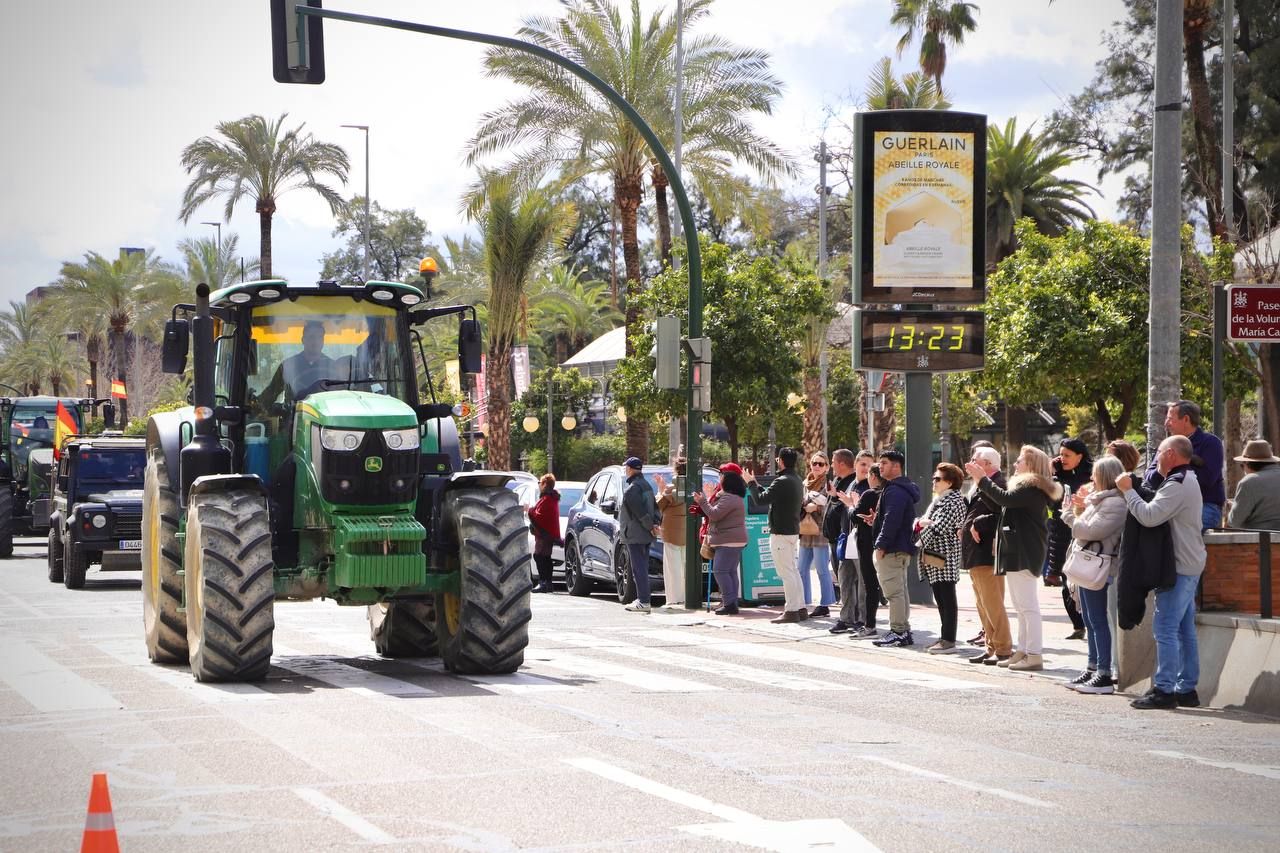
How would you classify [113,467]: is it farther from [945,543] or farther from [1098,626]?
[1098,626]

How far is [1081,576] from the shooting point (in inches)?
467

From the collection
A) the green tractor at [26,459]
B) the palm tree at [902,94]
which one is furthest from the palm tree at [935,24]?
the green tractor at [26,459]

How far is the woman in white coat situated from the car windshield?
17.1 m

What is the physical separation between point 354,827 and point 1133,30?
→ 1720 inches

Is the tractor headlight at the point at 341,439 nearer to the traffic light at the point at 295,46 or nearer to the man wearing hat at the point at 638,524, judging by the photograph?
the traffic light at the point at 295,46

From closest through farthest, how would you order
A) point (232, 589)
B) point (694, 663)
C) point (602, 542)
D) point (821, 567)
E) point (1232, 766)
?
point (1232, 766), point (232, 589), point (694, 663), point (821, 567), point (602, 542)

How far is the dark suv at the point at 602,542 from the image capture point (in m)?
21.4

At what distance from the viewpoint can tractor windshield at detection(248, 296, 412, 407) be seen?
12.8 metres

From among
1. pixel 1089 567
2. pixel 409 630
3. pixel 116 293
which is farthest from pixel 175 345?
pixel 116 293

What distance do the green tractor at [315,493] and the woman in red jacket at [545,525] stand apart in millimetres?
9244

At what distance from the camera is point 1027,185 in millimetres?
48406

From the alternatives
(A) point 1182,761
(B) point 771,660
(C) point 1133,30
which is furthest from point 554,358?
(A) point 1182,761

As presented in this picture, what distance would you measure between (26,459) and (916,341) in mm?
21413

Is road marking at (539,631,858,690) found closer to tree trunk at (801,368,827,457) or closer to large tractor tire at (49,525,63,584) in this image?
large tractor tire at (49,525,63,584)
